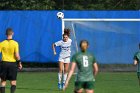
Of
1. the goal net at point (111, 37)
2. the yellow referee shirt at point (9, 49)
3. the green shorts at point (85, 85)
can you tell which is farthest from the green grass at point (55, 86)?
the green shorts at point (85, 85)

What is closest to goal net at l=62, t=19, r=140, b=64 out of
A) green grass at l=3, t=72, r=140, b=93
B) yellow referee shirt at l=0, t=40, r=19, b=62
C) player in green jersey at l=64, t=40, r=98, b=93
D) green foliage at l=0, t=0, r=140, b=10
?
green grass at l=3, t=72, r=140, b=93

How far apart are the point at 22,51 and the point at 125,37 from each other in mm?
5582

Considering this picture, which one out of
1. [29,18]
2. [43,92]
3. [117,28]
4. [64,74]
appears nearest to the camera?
[43,92]

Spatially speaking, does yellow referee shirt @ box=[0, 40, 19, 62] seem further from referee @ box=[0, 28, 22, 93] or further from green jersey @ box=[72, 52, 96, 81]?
green jersey @ box=[72, 52, 96, 81]

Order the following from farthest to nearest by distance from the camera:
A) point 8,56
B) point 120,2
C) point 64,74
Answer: point 120,2 → point 64,74 → point 8,56

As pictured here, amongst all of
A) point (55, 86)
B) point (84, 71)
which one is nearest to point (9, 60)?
point (84, 71)

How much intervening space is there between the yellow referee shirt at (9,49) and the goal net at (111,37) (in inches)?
433

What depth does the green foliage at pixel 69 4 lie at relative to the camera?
34.0 m

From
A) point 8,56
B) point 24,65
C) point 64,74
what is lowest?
point 24,65

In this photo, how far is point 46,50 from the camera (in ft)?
100

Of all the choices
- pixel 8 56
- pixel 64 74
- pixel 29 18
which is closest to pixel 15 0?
pixel 29 18

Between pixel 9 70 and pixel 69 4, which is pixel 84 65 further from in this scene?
pixel 69 4

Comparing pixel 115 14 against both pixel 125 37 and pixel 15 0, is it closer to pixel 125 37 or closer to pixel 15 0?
pixel 125 37

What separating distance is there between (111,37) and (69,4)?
731cm
